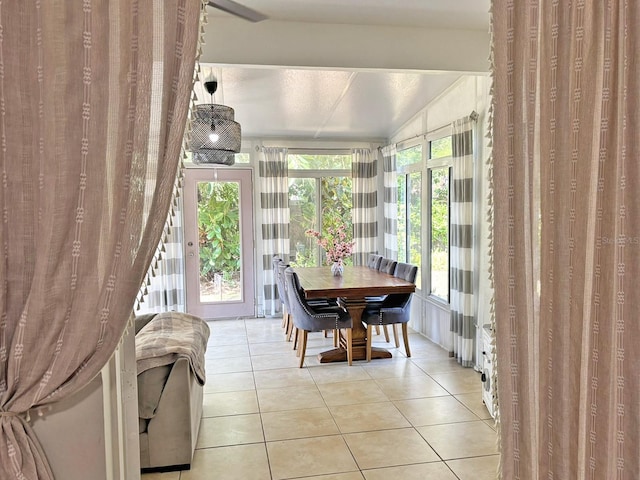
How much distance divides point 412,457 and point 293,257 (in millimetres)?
4075

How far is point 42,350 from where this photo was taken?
1.19 meters

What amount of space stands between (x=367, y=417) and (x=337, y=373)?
93 cm

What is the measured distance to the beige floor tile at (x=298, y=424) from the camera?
10.1 feet

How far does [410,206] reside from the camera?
5.78m

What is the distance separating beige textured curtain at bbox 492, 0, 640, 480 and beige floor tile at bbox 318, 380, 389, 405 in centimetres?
226

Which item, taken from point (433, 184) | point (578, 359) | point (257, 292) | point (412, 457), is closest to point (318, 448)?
point (412, 457)

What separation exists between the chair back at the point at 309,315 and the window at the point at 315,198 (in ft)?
7.31

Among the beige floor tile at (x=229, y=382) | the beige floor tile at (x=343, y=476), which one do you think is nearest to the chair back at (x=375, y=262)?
the beige floor tile at (x=229, y=382)

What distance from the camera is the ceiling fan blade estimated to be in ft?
6.69

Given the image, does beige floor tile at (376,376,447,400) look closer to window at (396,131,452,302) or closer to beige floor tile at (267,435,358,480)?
beige floor tile at (267,435,358,480)

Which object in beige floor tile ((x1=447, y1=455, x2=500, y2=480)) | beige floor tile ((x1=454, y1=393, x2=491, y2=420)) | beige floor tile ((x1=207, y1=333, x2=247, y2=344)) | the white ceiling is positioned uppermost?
the white ceiling

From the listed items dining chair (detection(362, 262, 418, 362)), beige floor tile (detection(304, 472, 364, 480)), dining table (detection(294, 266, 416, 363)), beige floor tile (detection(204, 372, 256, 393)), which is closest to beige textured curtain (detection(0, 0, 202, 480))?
beige floor tile (detection(304, 472, 364, 480))

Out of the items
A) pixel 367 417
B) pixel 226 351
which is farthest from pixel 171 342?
pixel 226 351

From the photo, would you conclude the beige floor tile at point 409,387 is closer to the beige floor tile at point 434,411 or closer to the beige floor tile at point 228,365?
the beige floor tile at point 434,411
